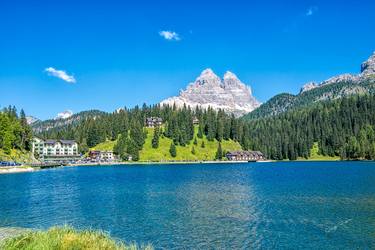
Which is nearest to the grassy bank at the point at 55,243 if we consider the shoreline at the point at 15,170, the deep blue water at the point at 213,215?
the deep blue water at the point at 213,215

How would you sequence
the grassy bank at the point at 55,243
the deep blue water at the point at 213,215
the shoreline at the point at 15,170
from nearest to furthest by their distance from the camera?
the grassy bank at the point at 55,243 → the deep blue water at the point at 213,215 → the shoreline at the point at 15,170

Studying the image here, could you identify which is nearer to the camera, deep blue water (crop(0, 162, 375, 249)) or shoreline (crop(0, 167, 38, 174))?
deep blue water (crop(0, 162, 375, 249))

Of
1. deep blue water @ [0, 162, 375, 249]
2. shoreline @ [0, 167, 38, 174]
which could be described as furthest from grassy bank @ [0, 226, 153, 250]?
shoreline @ [0, 167, 38, 174]

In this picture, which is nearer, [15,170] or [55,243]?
[55,243]

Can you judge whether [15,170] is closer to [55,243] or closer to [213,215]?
[213,215]

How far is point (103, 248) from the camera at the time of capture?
91.7ft

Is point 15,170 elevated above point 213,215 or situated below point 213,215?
above

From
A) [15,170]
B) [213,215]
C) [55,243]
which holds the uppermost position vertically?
[15,170]

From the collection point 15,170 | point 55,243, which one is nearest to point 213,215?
point 55,243

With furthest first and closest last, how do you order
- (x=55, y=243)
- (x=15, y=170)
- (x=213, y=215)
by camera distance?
(x=15, y=170) < (x=213, y=215) < (x=55, y=243)

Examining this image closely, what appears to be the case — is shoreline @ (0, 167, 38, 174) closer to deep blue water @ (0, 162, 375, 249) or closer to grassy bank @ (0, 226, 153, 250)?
deep blue water @ (0, 162, 375, 249)

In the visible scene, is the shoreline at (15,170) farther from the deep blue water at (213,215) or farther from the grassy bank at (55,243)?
the grassy bank at (55,243)

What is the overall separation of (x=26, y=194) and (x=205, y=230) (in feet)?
176

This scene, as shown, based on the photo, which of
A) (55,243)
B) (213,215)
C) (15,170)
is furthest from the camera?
(15,170)
